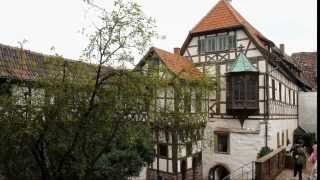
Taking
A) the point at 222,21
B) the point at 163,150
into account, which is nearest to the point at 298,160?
the point at 163,150

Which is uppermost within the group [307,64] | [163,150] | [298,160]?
[307,64]

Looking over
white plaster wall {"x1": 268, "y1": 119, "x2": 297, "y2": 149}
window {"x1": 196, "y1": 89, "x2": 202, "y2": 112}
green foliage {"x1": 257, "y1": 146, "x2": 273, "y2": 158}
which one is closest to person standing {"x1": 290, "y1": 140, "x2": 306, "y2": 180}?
window {"x1": 196, "y1": 89, "x2": 202, "y2": 112}

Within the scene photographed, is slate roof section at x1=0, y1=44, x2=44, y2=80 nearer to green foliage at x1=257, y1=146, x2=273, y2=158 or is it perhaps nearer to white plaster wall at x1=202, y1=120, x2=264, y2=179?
white plaster wall at x1=202, y1=120, x2=264, y2=179

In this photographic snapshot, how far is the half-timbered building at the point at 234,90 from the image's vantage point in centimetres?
2245

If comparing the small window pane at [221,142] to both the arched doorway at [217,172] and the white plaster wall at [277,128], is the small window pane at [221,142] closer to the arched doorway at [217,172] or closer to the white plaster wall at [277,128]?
the arched doorway at [217,172]

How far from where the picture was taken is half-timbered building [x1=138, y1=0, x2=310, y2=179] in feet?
73.7

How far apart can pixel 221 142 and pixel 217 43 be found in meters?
6.15

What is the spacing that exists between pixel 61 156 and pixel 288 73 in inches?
790

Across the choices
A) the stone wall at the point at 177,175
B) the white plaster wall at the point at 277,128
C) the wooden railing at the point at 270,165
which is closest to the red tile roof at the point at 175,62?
the white plaster wall at the point at 277,128

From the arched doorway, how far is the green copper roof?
6189 millimetres

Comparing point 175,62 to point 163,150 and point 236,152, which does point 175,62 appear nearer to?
point 163,150

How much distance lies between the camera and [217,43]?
24000 mm

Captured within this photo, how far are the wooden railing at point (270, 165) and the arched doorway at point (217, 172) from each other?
281 inches

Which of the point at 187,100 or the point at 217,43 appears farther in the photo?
the point at 217,43
